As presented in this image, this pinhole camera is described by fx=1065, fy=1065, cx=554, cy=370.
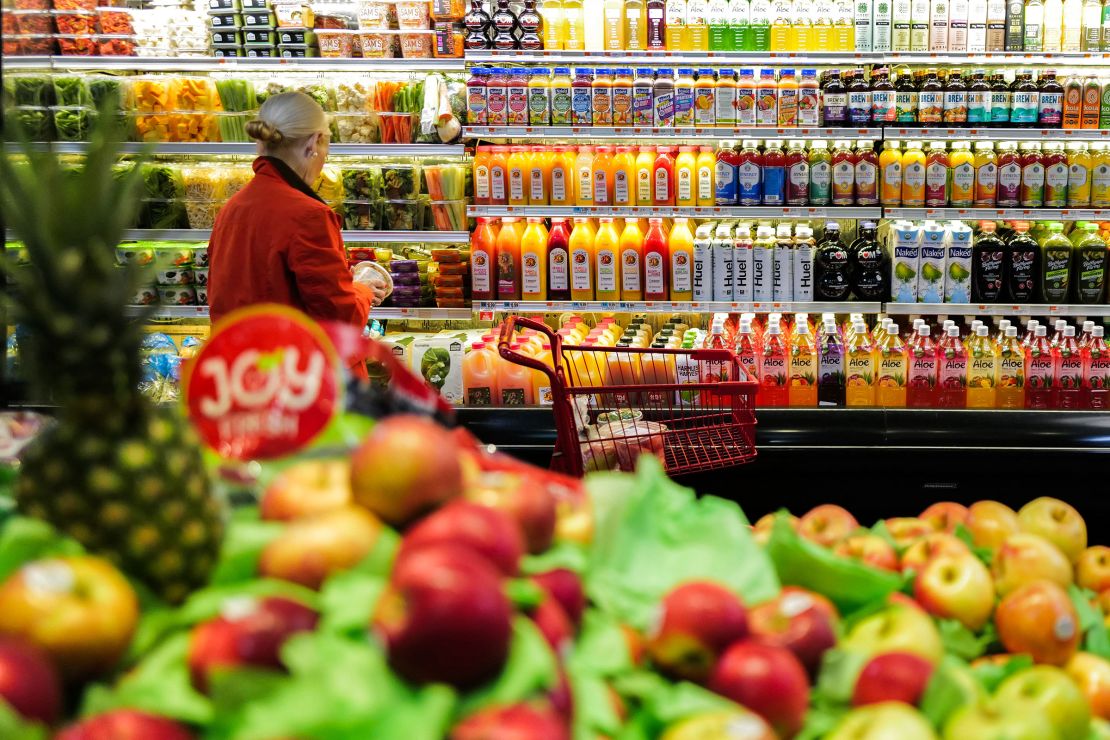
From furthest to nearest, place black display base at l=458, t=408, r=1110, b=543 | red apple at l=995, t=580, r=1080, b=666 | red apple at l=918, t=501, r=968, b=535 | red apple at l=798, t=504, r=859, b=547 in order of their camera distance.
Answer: black display base at l=458, t=408, r=1110, b=543 < red apple at l=918, t=501, r=968, b=535 < red apple at l=798, t=504, r=859, b=547 < red apple at l=995, t=580, r=1080, b=666

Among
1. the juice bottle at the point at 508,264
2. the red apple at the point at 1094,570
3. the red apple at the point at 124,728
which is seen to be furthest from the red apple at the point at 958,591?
the juice bottle at the point at 508,264

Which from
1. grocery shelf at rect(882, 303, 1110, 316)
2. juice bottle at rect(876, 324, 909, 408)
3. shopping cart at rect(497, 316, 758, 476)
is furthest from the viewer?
grocery shelf at rect(882, 303, 1110, 316)

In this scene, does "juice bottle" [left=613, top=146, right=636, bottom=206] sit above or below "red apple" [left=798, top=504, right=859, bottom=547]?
above

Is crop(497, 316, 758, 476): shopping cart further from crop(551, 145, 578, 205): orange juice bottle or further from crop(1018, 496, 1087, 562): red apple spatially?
crop(551, 145, 578, 205): orange juice bottle

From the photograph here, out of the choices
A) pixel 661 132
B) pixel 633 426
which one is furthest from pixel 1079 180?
pixel 633 426

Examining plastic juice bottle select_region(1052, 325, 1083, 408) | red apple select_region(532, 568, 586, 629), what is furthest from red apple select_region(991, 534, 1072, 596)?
plastic juice bottle select_region(1052, 325, 1083, 408)

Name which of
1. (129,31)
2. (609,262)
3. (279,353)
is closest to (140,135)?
(129,31)

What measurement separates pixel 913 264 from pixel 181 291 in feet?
9.91

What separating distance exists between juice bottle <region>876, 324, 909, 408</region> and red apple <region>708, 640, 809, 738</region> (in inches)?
118

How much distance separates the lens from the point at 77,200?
1.00 meters

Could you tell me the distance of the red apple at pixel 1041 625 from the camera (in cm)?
129

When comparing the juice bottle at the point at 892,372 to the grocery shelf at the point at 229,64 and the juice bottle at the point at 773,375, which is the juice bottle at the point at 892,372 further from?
the grocery shelf at the point at 229,64

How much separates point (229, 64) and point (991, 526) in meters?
3.74

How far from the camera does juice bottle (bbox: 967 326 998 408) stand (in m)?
3.91
